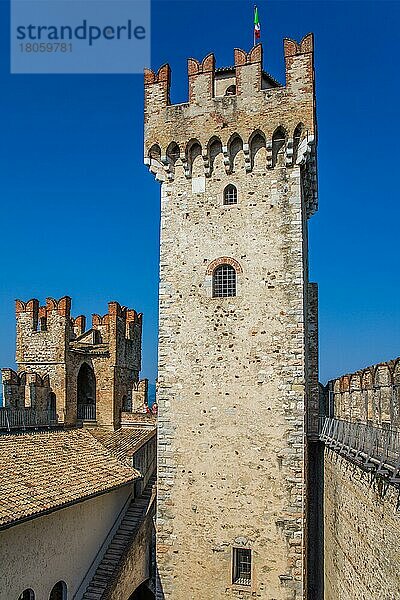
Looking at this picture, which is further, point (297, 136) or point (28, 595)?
point (297, 136)

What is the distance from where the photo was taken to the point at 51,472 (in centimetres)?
1551

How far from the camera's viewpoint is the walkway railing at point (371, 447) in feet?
30.5

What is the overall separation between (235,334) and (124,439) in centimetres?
715

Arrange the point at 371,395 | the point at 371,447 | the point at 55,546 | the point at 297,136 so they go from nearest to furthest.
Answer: the point at 371,447, the point at 371,395, the point at 55,546, the point at 297,136

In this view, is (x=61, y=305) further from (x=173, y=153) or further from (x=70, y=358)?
(x=173, y=153)

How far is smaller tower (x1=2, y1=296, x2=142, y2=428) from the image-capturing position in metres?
24.1

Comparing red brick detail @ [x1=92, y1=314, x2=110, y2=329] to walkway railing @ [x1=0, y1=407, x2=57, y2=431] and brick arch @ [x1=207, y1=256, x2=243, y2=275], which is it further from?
brick arch @ [x1=207, y1=256, x2=243, y2=275]

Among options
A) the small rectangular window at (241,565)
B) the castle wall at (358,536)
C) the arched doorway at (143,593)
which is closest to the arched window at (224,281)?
the castle wall at (358,536)

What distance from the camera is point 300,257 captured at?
52.3 feet

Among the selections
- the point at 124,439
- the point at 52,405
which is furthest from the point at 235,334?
the point at 52,405

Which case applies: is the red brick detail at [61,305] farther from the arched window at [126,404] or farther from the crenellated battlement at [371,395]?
the crenellated battlement at [371,395]

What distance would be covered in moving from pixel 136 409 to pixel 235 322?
927 cm

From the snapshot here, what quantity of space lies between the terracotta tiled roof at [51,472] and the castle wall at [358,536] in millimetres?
5848


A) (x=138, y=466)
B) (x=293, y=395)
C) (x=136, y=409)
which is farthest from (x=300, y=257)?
(x=136, y=409)
